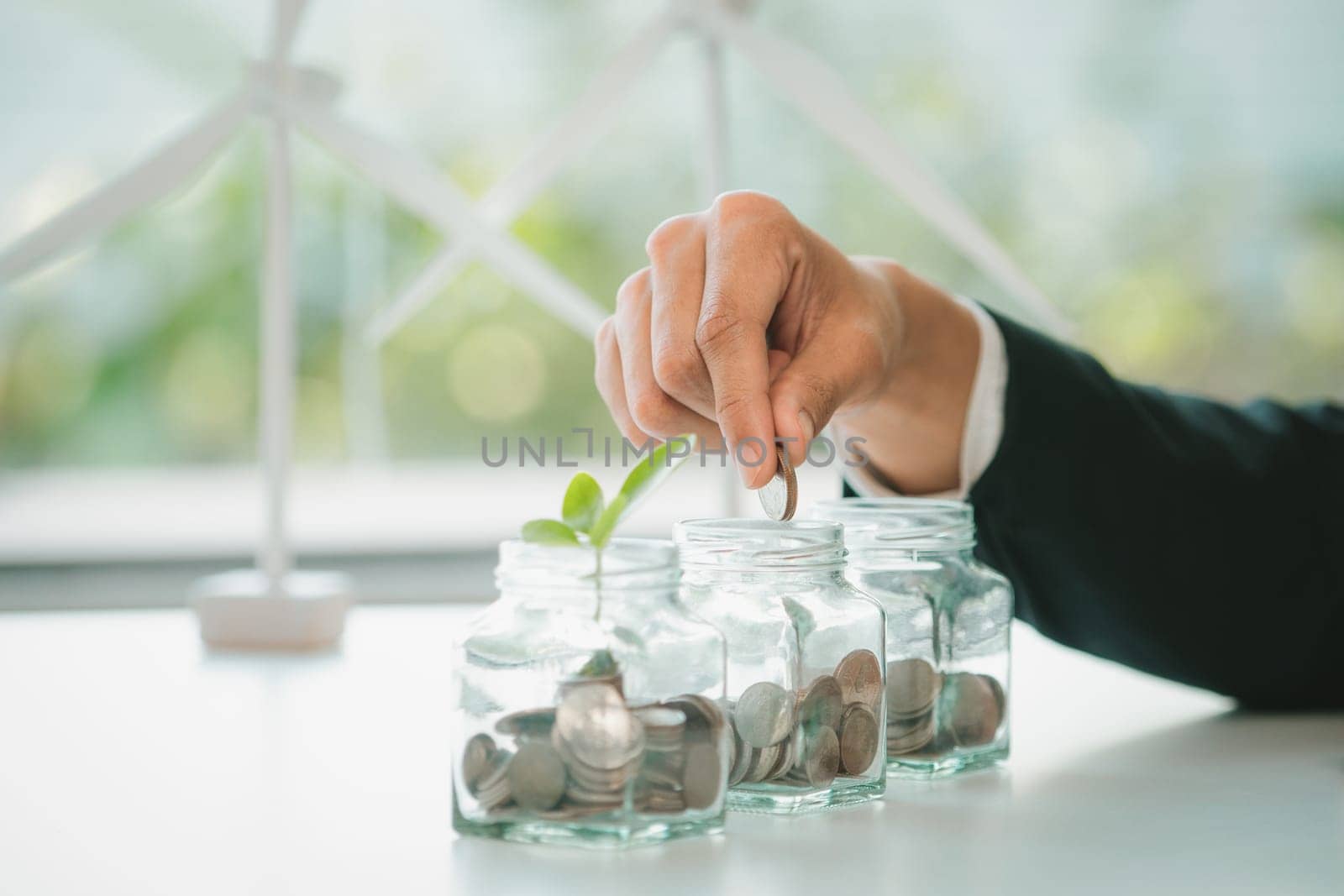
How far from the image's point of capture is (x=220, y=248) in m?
3.54

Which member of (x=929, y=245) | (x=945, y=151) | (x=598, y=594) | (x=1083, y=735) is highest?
(x=945, y=151)

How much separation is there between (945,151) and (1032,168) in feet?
0.70

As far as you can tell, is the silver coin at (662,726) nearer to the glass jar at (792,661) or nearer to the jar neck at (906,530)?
the glass jar at (792,661)

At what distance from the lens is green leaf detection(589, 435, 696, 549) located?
42 cm

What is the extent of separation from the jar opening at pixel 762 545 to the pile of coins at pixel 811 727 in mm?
40

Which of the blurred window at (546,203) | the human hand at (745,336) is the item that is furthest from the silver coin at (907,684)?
the blurred window at (546,203)

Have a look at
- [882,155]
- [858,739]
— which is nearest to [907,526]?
[858,739]

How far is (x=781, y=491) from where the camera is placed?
51 centimetres

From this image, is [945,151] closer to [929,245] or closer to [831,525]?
[929,245]

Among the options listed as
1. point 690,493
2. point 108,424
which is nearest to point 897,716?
point 690,493

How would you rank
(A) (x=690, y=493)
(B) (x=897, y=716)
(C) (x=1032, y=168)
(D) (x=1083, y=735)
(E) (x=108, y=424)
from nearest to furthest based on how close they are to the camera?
(B) (x=897, y=716), (D) (x=1083, y=735), (A) (x=690, y=493), (C) (x=1032, y=168), (E) (x=108, y=424)

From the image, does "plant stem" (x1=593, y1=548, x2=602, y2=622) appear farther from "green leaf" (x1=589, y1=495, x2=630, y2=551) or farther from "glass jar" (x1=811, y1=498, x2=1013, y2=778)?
"glass jar" (x1=811, y1=498, x2=1013, y2=778)

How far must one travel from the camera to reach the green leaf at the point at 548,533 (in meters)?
0.43

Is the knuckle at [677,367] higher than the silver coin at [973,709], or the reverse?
the knuckle at [677,367]
